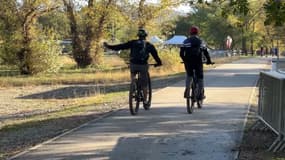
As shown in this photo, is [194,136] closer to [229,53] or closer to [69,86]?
[69,86]

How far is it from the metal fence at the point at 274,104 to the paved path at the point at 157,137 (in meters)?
0.56

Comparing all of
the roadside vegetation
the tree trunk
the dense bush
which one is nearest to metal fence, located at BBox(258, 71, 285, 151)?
the roadside vegetation

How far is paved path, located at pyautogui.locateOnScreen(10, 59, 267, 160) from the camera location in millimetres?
8865

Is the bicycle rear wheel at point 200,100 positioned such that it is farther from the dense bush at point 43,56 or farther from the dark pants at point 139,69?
the dense bush at point 43,56

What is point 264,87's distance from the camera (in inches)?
442

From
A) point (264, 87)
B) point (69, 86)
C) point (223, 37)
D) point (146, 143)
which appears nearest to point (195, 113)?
point (264, 87)

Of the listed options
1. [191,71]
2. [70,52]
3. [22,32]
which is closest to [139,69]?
[191,71]

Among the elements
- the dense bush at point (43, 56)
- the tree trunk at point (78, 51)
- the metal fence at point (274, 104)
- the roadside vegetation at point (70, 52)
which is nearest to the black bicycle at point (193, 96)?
the metal fence at point (274, 104)

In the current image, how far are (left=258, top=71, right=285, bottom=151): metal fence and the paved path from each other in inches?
22.2

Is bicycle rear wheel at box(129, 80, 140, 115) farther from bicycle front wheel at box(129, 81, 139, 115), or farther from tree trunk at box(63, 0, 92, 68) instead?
tree trunk at box(63, 0, 92, 68)

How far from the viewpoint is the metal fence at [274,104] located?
9352 millimetres

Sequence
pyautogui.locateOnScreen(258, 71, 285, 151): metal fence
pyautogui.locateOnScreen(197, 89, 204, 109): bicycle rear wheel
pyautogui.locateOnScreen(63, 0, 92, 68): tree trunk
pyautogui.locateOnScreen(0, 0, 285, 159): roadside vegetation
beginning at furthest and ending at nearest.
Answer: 1. pyautogui.locateOnScreen(63, 0, 92, 68): tree trunk
2. pyautogui.locateOnScreen(0, 0, 285, 159): roadside vegetation
3. pyautogui.locateOnScreen(197, 89, 204, 109): bicycle rear wheel
4. pyautogui.locateOnScreen(258, 71, 285, 151): metal fence

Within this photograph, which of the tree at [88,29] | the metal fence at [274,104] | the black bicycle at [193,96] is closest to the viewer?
the metal fence at [274,104]

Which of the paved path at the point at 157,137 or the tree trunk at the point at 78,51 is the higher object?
the tree trunk at the point at 78,51
